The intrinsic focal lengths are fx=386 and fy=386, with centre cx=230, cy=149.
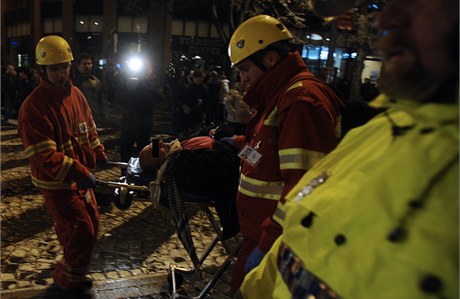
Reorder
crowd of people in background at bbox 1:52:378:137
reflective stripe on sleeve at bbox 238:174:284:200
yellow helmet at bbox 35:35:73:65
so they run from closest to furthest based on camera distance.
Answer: reflective stripe on sleeve at bbox 238:174:284:200 → yellow helmet at bbox 35:35:73:65 → crowd of people in background at bbox 1:52:378:137

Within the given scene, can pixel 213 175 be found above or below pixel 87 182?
above

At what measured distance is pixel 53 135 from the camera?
3186 millimetres

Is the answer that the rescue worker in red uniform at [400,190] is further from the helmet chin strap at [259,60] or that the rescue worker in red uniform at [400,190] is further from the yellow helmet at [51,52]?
the yellow helmet at [51,52]

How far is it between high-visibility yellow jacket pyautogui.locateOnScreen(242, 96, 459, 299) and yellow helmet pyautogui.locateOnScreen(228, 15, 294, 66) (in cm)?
156

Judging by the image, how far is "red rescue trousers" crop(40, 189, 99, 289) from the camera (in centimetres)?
325

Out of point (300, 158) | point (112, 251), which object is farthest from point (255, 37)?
point (112, 251)

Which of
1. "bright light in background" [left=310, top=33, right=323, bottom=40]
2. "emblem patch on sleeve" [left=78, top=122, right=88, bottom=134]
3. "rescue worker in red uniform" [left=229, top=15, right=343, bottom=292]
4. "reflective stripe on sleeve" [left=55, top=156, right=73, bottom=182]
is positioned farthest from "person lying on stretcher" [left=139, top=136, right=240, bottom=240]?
"bright light in background" [left=310, top=33, right=323, bottom=40]

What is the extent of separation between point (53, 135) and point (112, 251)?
1.70 metres

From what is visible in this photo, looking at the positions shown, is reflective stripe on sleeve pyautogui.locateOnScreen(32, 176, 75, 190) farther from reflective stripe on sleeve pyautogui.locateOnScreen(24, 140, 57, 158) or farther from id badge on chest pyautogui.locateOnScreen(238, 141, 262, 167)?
id badge on chest pyautogui.locateOnScreen(238, 141, 262, 167)

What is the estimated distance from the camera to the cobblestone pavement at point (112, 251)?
357 cm

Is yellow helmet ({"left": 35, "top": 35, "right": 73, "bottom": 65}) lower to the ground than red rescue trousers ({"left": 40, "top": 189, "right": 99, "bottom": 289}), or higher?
higher

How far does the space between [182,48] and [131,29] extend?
416cm

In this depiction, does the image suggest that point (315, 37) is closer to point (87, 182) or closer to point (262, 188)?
point (87, 182)

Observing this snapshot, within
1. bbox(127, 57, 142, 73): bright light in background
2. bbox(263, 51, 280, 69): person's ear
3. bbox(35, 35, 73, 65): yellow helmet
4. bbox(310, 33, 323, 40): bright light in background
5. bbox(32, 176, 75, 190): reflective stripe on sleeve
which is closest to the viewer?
bbox(263, 51, 280, 69): person's ear
